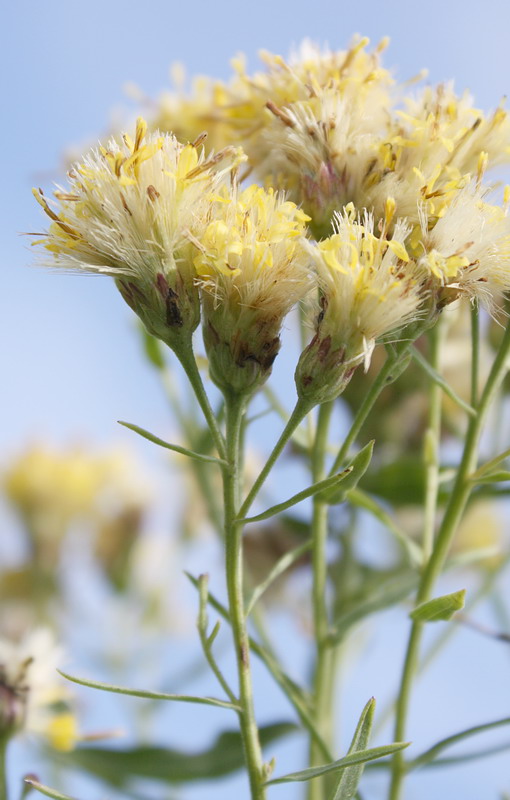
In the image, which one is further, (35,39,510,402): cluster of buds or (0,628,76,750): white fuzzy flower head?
(0,628,76,750): white fuzzy flower head

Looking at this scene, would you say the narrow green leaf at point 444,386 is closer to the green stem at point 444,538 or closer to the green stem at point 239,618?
the green stem at point 444,538

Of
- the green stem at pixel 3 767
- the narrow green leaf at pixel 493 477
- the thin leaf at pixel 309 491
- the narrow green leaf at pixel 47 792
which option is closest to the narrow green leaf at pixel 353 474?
the thin leaf at pixel 309 491

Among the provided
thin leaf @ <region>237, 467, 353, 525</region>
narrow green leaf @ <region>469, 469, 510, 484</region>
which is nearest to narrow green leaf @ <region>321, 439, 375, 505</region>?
thin leaf @ <region>237, 467, 353, 525</region>

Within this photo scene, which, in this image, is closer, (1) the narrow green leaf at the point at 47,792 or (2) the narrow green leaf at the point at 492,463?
(1) the narrow green leaf at the point at 47,792

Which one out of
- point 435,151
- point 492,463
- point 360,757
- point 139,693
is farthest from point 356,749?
point 435,151

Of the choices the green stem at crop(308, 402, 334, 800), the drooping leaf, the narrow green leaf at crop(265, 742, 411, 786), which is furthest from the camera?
the drooping leaf

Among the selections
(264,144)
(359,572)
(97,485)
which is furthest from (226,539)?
(97,485)

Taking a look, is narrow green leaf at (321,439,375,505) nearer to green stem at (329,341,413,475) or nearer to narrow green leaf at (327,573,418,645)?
green stem at (329,341,413,475)
